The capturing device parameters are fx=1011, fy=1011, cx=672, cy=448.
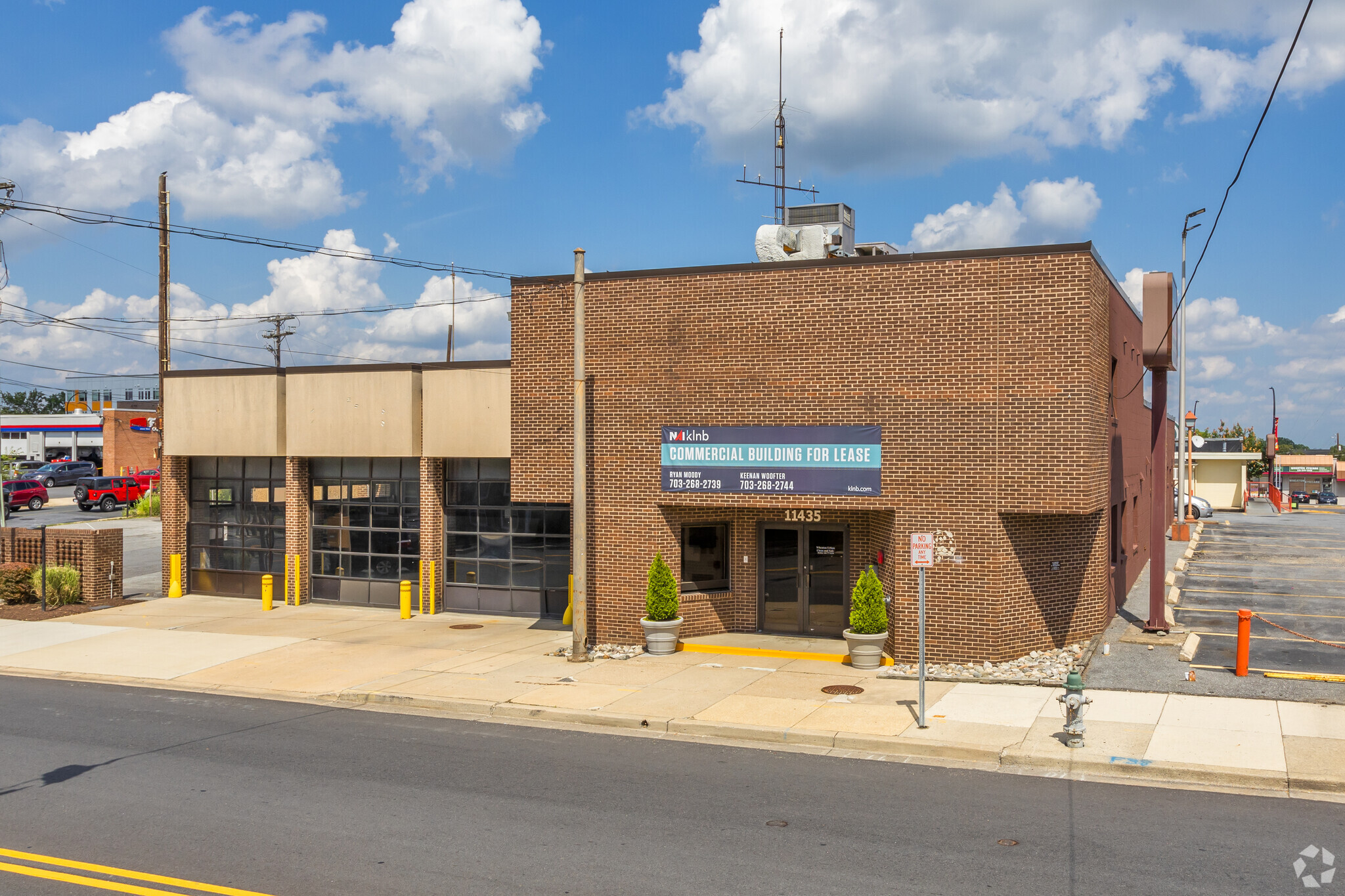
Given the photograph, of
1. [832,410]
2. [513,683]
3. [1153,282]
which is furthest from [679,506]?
[1153,282]

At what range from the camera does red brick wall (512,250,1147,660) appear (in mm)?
16078

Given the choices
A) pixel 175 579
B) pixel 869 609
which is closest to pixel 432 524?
pixel 175 579

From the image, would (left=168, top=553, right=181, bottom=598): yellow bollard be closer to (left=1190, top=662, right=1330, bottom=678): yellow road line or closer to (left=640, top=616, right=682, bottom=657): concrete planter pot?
(left=640, top=616, right=682, bottom=657): concrete planter pot

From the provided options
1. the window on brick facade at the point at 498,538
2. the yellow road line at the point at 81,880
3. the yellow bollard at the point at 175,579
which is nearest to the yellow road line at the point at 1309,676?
the window on brick facade at the point at 498,538

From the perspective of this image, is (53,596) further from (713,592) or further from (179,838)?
(179,838)

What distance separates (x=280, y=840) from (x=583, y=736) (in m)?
4.78

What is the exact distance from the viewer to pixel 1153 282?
18.7m

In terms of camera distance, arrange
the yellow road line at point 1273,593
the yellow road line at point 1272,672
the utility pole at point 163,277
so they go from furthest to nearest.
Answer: the utility pole at point 163,277 < the yellow road line at point 1273,593 < the yellow road line at point 1272,672

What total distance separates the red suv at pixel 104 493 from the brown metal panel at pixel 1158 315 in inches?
2066

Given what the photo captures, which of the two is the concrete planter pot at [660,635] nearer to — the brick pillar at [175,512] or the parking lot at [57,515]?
the brick pillar at [175,512]

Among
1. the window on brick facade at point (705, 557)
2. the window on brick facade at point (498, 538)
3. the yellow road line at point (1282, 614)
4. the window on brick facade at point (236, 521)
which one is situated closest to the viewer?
the window on brick facade at point (705, 557)

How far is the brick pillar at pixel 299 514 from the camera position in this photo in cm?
2594

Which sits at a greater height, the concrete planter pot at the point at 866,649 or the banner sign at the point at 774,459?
the banner sign at the point at 774,459

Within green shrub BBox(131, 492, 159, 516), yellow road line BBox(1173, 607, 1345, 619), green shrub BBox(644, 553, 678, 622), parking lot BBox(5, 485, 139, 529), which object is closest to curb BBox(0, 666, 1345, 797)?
green shrub BBox(644, 553, 678, 622)
